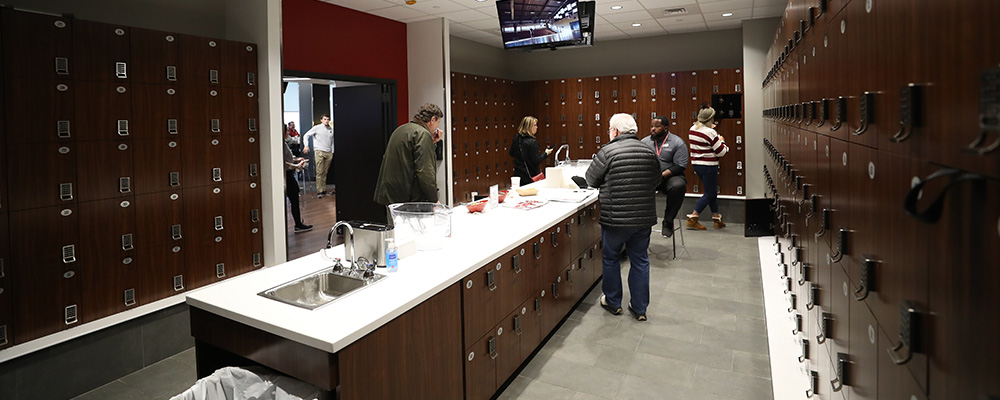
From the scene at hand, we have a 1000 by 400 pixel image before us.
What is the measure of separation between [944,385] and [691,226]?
721cm

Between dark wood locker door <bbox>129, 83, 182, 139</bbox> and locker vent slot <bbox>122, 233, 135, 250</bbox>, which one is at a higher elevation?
dark wood locker door <bbox>129, 83, 182, 139</bbox>

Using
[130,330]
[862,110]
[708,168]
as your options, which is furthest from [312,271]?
[708,168]

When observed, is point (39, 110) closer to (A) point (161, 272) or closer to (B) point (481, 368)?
(A) point (161, 272)

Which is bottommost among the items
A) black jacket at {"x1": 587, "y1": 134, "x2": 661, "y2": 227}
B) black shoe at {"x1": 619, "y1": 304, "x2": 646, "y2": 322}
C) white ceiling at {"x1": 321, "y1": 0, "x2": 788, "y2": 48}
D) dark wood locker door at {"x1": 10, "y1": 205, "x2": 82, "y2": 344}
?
black shoe at {"x1": 619, "y1": 304, "x2": 646, "y2": 322}

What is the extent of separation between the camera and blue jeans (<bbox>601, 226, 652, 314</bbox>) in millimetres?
4145

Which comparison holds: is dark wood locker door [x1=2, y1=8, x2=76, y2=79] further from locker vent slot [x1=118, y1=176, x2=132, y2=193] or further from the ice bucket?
the ice bucket

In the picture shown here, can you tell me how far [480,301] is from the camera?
9.10 ft

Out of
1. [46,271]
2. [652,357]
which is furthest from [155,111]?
[652,357]

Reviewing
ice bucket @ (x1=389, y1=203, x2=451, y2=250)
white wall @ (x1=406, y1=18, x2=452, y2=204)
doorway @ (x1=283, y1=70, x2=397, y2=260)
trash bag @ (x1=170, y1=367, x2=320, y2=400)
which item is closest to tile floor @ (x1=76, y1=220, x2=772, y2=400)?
ice bucket @ (x1=389, y1=203, x2=451, y2=250)

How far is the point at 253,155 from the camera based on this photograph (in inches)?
180

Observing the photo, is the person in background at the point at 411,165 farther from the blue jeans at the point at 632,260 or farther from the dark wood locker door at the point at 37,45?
the dark wood locker door at the point at 37,45

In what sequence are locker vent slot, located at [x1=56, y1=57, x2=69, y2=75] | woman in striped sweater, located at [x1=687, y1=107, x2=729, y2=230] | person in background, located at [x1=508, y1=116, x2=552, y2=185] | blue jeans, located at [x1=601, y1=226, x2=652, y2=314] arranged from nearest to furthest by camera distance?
1. locker vent slot, located at [x1=56, y1=57, x2=69, y2=75]
2. blue jeans, located at [x1=601, y1=226, x2=652, y2=314]
3. person in background, located at [x1=508, y1=116, x2=552, y2=185]
4. woman in striped sweater, located at [x1=687, y1=107, x2=729, y2=230]

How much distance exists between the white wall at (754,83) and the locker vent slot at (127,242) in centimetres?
780

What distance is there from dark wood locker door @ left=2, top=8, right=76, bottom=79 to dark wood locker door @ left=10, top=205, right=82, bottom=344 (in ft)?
2.61
